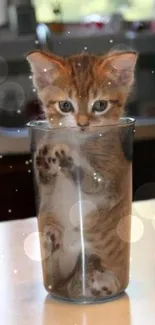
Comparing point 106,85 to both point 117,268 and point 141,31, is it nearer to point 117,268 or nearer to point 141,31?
point 117,268

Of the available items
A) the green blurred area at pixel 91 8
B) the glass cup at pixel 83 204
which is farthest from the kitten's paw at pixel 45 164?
the green blurred area at pixel 91 8

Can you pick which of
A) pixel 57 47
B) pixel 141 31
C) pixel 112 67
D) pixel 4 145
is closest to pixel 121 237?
pixel 112 67

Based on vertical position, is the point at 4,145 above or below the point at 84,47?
below

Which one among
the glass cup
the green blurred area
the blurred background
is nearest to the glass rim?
the glass cup

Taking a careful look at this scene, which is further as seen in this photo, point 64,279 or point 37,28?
point 37,28

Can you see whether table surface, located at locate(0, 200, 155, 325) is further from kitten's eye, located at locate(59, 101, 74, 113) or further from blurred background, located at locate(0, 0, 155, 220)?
blurred background, located at locate(0, 0, 155, 220)

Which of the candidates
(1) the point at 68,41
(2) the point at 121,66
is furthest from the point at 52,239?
(1) the point at 68,41

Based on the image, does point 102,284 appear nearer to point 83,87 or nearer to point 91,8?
point 83,87
